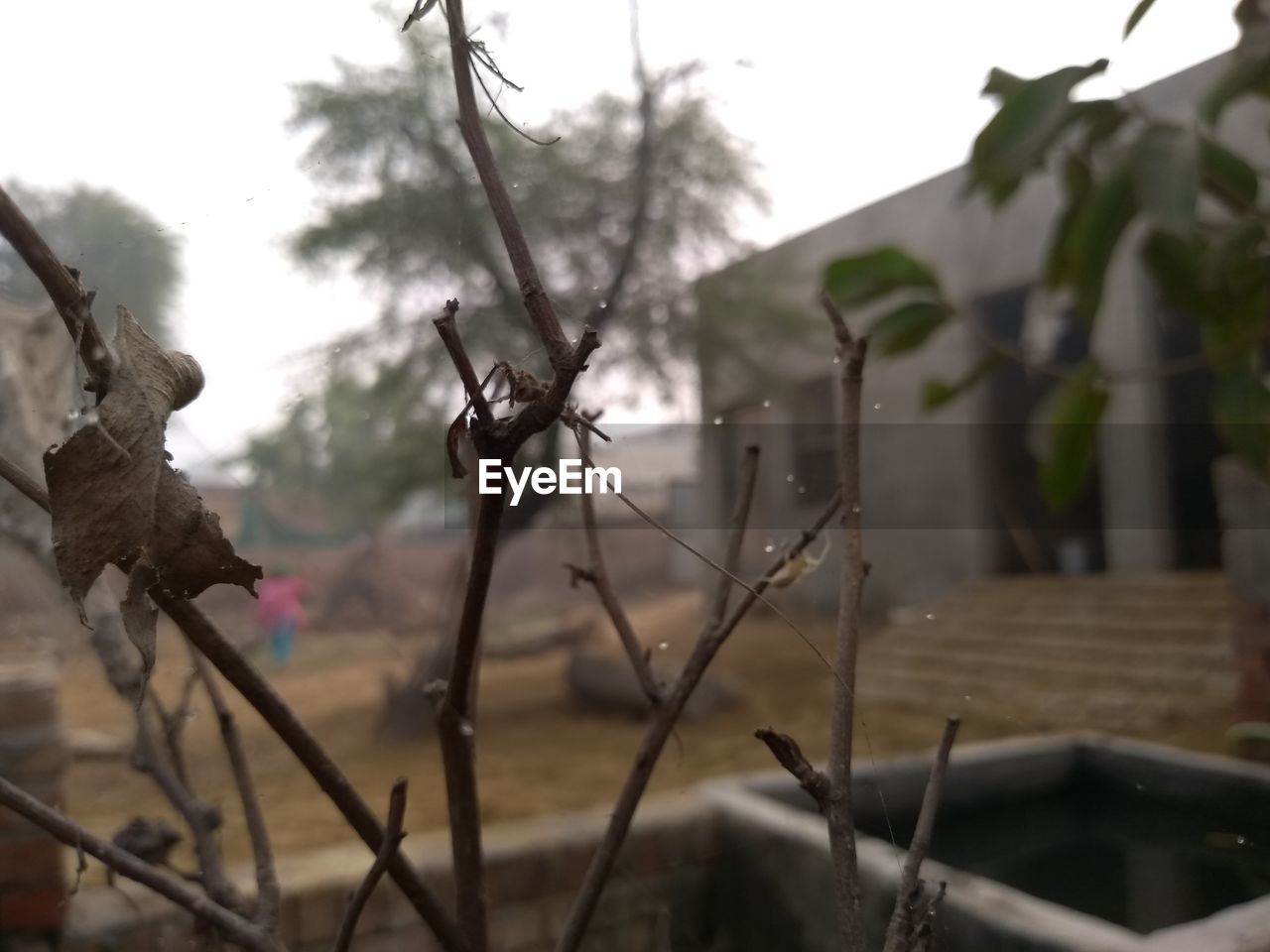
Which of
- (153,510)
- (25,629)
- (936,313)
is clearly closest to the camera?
(153,510)

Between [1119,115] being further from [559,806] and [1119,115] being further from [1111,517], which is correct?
[1111,517]

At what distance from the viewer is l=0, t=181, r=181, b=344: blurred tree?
1.41 feet

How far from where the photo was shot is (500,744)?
1.46 metres

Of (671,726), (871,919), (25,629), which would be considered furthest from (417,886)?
(25,629)

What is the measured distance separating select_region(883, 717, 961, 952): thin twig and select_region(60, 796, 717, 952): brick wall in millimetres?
319

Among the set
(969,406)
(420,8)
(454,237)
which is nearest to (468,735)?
(420,8)

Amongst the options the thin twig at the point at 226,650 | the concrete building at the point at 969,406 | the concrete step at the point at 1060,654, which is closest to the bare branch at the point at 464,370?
the thin twig at the point at 226,650

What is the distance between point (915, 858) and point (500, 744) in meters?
1.18

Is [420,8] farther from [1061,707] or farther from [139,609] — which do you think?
[1061,707]

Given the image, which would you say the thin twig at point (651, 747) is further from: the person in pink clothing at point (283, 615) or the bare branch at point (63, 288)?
the person in pink clothing at point (283, 615)

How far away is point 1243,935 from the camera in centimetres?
56

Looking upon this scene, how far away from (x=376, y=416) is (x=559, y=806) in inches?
21.3

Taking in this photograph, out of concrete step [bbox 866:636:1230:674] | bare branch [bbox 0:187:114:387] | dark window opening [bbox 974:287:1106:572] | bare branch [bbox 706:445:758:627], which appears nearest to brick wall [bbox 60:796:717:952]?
bare branch [bbox 706:445:758:627]

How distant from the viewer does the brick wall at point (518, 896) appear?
0.64 meters
